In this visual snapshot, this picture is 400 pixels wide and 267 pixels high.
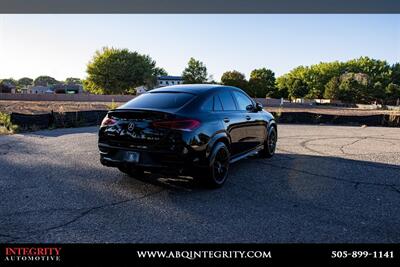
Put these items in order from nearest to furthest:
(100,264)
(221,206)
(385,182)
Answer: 1. (100,264)
2. (221,206)
3. (385,182)

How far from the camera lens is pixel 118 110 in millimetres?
4914

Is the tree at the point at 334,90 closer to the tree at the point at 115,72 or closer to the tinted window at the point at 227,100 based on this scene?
the tree at the point at 115,72

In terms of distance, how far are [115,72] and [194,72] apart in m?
19.8

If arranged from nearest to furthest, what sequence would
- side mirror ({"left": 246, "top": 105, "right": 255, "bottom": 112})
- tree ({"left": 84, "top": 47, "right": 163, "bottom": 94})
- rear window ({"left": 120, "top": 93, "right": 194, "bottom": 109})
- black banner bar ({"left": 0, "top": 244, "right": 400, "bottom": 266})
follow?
black banner bar ({"left": 0, "top": 244, "right": 400, "bottom": 266}), rear window ({"left": 120, "top": 93, "right": 194, "bottom": 109}), side mirror ({"left": 246, "top": 105, "right": 255, "bottom": 112}), tree ({"left": 84, "top": 47, "right": 163, "bottom": 94})

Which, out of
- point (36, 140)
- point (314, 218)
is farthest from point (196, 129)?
point (36, 140)

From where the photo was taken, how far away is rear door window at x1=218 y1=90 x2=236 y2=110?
18.6ft

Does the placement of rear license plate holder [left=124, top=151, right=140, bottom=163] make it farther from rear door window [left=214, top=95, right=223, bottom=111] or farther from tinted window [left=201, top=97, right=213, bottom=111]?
rear door window [left=214, top=95, right=223, bottom=111]

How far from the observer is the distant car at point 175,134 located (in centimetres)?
453

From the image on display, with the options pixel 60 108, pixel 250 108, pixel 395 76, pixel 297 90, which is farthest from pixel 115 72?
pixel 395 76

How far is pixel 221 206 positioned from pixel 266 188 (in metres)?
1.14

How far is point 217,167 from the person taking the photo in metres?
5.07

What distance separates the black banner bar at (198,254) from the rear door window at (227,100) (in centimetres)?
297

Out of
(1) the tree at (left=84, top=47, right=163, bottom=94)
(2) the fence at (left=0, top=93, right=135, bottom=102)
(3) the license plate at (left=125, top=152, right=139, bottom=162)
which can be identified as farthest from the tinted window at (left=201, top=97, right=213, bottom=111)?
(1) the tree at (left=84, top=47, right=163, bottom=94)

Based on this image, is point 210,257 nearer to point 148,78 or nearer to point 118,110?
point 118,110
